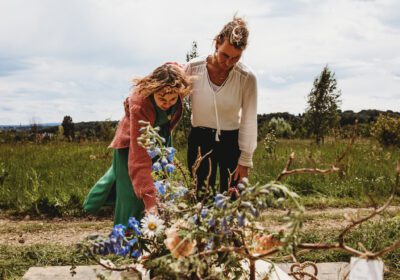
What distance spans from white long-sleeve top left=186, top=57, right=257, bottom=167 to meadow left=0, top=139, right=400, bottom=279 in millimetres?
1027

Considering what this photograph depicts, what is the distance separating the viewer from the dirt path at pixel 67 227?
4094 millimetres

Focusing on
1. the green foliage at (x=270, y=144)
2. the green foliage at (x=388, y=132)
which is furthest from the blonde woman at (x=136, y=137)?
the green foliage at (x=388, y=132)

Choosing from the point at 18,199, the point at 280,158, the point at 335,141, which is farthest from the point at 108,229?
the point at 335,141

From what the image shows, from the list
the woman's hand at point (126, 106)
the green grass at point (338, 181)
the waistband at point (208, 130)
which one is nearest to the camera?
the woman's hand at point (126, 106)

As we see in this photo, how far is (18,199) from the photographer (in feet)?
16.2

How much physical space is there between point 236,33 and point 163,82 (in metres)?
0.55

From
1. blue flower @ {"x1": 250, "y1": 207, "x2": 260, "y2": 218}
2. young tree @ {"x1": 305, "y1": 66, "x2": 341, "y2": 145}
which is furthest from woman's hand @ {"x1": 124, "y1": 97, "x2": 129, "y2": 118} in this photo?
young tree @ {"x1": 305, "y1": 66, "x2": 341, "y2": 145}

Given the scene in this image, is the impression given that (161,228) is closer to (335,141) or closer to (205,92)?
(205,92)

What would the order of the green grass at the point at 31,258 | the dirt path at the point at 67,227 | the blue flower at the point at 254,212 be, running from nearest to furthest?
the blue flower at the point at 254,212, the green grass at the point at 31,258, the dirt path at the point at 67,227

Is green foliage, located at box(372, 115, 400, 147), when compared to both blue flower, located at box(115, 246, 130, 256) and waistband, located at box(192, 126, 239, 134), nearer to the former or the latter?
waistband, located at box(192, 126, 239, 134)

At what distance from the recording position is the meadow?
11.5 feet

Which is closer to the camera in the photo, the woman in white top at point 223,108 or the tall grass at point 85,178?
the woman in white top at point 223,108

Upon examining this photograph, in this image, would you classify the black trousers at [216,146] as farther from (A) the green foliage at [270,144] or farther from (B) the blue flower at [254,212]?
(A) the green foliage at [270,144]

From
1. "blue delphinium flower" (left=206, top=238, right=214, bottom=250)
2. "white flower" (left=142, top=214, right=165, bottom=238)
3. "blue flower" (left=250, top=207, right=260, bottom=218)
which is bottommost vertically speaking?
"blue delphinium flower" (left=206, top=238, right=214, bottom=250)
